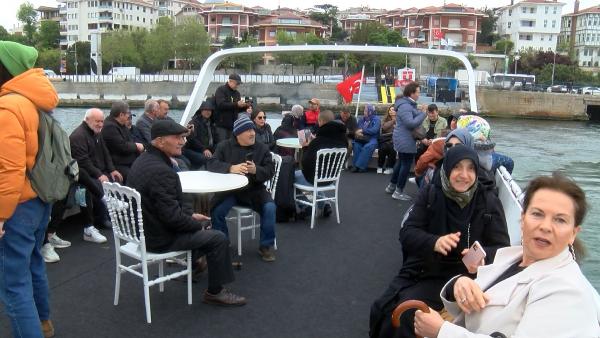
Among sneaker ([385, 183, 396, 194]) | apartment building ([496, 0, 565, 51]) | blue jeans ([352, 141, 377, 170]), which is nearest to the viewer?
sneaker ([385, 183, 396, 194])

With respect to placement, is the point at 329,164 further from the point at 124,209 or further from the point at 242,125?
the point at 124,209

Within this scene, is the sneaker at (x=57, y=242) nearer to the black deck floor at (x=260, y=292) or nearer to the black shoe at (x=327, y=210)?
the black deck floor at (x=260, y=292)

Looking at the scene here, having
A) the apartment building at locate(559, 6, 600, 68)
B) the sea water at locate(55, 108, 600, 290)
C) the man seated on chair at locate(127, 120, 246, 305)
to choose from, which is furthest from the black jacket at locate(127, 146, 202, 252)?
the apartment building at locate(559, 6, 600, 68)

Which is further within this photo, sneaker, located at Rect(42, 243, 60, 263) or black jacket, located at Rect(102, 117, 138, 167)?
black jacket, located at Rect(102, 117, 138, 167)

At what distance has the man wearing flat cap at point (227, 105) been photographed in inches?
285

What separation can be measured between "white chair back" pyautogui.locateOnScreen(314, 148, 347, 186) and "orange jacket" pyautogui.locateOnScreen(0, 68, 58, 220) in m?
3.13

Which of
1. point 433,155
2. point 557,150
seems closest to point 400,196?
point 433,155

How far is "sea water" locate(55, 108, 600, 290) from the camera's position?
33.8 feet

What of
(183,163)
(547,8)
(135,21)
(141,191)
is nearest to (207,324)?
(141,191)

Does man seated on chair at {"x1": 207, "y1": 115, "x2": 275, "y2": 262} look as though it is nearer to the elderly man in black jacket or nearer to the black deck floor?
the black deck floor

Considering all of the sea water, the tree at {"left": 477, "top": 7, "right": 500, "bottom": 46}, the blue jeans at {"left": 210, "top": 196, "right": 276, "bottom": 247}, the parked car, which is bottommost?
the sea water

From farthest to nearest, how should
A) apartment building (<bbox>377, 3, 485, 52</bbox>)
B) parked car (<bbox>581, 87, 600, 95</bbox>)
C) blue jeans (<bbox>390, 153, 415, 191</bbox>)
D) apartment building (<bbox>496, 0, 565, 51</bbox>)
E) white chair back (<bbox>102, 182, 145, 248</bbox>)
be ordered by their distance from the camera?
1. apartment building (<bbox>496, 0, 565, 51</bbox>)
2. apartment building (<bbox>377, 3, 485, 52</bbox>)
3. parked car (<bbox>581, 87, 600, 95</bbox>)
4. blue jeans (<bbox>390, 153, 415, 191</bbox>)
5. white chair back (<bbox>102, 182, 145, 248</bbox>)

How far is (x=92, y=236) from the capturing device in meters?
4.89

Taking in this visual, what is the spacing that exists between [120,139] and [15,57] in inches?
118
